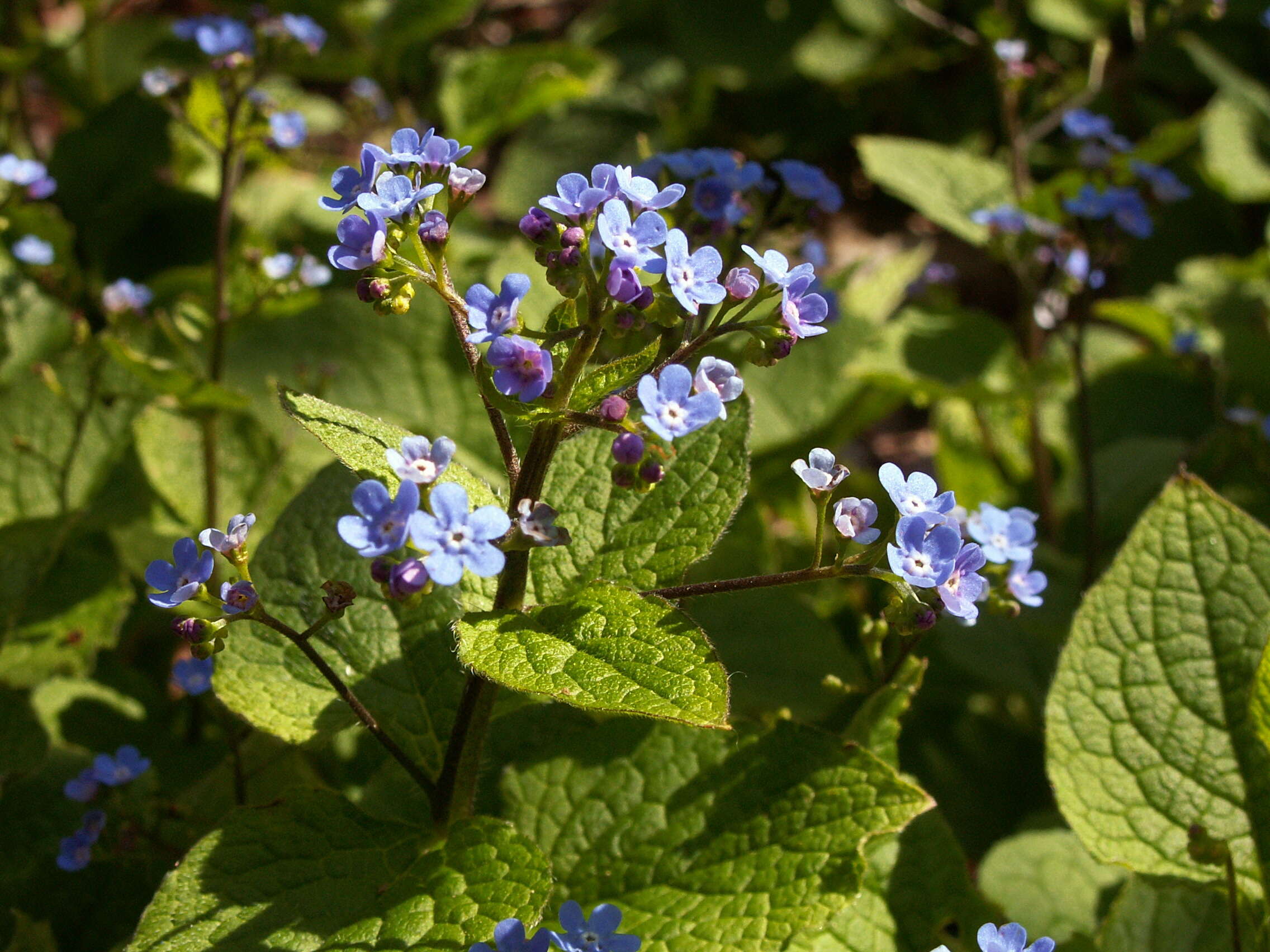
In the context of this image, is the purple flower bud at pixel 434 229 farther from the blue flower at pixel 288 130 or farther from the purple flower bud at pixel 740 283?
the blue flower at pixel 288 130

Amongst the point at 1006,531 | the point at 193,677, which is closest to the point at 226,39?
the point at 193,677

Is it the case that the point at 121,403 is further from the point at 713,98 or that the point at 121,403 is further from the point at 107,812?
the point at 713,98

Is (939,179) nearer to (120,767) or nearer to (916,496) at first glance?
(916,496)

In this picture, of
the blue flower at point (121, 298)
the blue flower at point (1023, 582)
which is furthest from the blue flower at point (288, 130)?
the blue flower at point (1023, 582)

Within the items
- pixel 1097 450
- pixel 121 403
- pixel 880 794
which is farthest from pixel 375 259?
pixel 1097 450

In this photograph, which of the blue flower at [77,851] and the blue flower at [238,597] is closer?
the blue flower at [238,597]

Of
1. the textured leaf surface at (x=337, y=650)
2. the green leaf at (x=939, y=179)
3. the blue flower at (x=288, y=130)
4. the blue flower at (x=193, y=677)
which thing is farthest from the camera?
the green leaf at (x=939, y=179)

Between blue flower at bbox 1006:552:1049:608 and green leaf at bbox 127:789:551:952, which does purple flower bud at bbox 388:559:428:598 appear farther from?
blue flower at bbox 1006:552:1049:608

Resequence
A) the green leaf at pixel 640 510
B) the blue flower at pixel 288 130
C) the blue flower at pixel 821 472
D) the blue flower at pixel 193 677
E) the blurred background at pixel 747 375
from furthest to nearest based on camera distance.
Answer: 1. the blue flower at pixel 288 130
2. the blurred background at pixel 747 375
3. the blue flower at pixel 193 677
4. the green leaf at pixel 640 510
5. the blue flower at pixel 821 472
